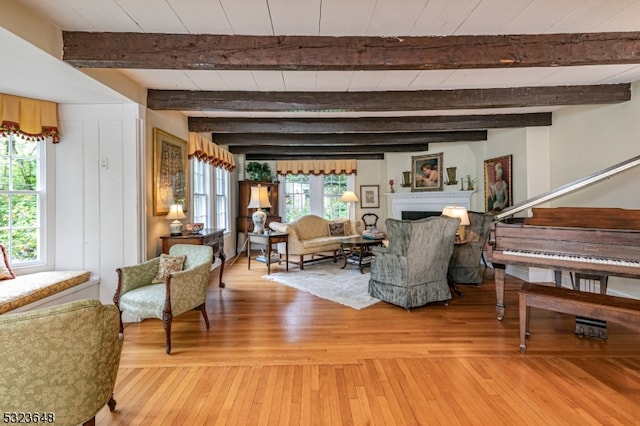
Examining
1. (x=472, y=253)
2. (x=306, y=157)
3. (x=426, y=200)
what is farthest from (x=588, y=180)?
(x=306, y=157)

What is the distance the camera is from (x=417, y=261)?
3365 mm

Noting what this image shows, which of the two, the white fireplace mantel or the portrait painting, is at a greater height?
the portrait painting

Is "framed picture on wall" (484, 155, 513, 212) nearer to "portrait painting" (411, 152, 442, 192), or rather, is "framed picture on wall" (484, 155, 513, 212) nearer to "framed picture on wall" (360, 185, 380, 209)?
"portrait painting" (411, 152, 442, 192)

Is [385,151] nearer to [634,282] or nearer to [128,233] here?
[634,282]

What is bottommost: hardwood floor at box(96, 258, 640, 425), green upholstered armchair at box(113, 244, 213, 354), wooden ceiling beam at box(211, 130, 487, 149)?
hardwood floor at box(96, 258, 640, 425)

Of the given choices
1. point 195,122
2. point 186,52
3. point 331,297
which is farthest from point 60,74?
point 331,297

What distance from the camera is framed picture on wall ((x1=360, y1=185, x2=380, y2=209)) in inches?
310

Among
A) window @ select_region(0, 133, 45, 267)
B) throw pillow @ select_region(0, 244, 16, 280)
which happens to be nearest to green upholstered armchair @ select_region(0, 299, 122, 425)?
throw pillow @ select_region(0, 244, 16, 280)

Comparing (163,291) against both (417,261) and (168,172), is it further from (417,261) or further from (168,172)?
(417,261)

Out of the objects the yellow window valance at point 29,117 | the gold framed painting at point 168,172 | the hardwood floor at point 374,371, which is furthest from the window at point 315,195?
the yellow window valance at point 29,117

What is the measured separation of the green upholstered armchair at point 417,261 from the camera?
331cm

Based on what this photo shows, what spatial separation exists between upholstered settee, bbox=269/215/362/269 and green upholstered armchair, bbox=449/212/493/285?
2218mm

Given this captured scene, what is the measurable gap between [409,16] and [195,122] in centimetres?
342

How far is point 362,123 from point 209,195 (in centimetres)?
291
